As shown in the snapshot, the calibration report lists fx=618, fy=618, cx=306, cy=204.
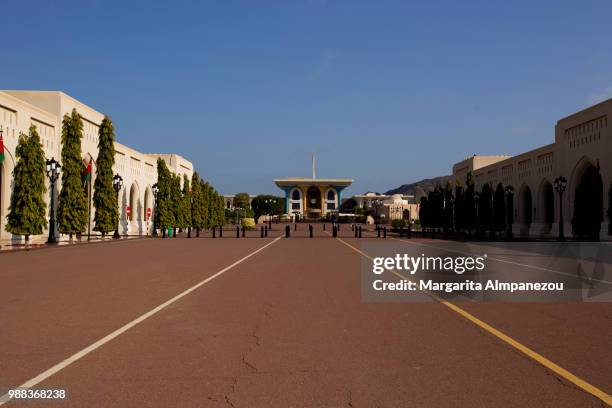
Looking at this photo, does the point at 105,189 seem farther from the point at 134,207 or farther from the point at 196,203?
the point at 196,203

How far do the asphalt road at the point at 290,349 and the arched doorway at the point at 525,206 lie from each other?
57.4m

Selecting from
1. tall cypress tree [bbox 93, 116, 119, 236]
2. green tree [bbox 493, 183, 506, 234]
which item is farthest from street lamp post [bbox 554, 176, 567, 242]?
tall cypress tree [bbox 93, 116, 119, 236]

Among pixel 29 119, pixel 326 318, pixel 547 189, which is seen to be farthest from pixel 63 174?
pixel 547 189

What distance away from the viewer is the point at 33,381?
224 inches

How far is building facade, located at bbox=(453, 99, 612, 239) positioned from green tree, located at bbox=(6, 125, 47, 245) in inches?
1531

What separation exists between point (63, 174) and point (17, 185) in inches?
216

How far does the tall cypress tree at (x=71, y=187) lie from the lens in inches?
1640

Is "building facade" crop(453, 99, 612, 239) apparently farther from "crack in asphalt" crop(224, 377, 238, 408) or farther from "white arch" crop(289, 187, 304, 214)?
"white arch" crop(289, 187, 304, 214)

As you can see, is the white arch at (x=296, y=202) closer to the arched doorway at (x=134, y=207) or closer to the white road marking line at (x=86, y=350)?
the arched doorway at (x=134, y=207)

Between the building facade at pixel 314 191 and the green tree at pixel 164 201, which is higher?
the building facade at pixel 314 191

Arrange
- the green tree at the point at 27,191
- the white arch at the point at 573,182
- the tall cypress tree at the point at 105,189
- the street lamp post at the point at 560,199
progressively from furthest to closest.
→ the white arch at the point at 573,182, the tall cypress tree at the point at 105,189, the street lamp post at the point at 560,199, the green tree at the point at 27,191

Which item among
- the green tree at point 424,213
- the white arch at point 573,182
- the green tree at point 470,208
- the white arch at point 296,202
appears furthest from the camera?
the white arch at point 296,202

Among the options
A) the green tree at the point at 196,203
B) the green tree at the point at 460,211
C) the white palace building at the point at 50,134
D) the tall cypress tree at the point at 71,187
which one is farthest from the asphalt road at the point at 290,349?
the green tree at the point at 196,203

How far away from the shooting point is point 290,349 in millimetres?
7148
